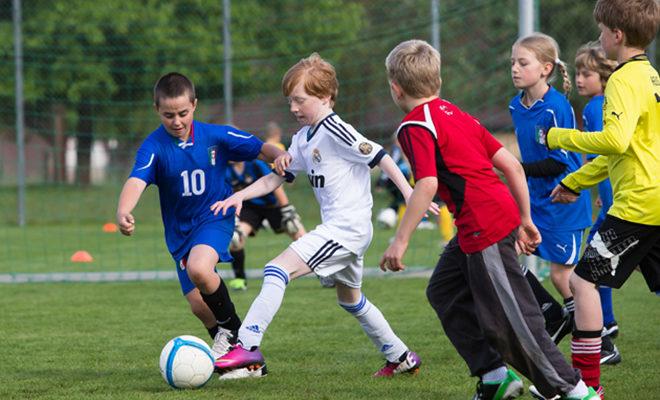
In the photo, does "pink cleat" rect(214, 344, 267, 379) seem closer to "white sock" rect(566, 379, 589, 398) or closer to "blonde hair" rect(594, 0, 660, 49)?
"white sock" rect(566, 379, 589, 398)

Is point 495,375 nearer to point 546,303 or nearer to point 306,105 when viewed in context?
point 546,303

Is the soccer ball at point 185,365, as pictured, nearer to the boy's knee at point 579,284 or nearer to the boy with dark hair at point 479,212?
the boy with dark hair at point 479,212

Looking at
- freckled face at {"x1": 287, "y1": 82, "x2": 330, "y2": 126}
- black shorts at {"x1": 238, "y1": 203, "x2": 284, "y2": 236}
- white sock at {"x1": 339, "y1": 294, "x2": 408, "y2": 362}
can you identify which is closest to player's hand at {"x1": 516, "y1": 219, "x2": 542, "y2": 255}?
white sock at {"x1": 339, "y1": 294, "x2": 408, "y2": 362}

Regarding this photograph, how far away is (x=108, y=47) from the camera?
23.3 m

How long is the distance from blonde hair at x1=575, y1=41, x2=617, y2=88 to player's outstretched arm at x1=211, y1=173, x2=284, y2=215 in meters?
1.89

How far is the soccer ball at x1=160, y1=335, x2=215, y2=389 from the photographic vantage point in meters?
4.86

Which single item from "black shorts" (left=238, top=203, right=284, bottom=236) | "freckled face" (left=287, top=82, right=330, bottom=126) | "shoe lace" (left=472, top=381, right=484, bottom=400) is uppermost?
"freckled face" (left=287, top=82, right=330, bottom=126)

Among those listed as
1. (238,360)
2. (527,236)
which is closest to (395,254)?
(527,236)

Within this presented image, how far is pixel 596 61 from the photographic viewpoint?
5.76 m

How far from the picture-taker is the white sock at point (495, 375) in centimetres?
445

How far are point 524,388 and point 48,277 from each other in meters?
6.89

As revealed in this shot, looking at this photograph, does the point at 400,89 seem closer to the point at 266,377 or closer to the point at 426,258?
the point at 266,377

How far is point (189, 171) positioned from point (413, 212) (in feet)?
5.99

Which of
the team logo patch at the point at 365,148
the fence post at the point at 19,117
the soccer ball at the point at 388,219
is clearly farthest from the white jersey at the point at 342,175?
the fence post at the point at 19,117
